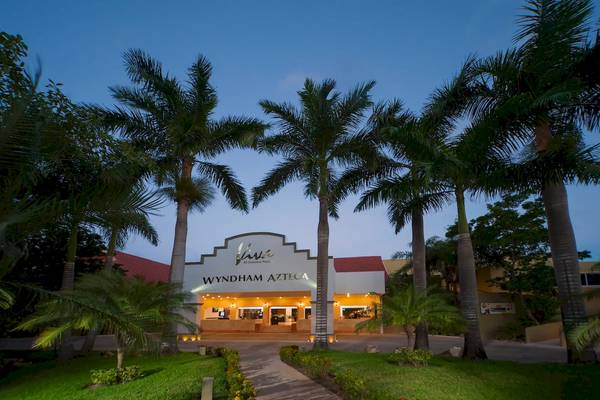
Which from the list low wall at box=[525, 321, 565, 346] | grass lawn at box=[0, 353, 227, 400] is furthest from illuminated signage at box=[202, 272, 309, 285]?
low wall at box=[525, 321, 565, 346]

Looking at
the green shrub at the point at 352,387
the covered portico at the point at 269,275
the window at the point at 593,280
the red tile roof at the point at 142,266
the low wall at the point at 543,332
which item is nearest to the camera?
the green shrub at the point at 352,387

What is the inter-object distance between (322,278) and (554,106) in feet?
30.8

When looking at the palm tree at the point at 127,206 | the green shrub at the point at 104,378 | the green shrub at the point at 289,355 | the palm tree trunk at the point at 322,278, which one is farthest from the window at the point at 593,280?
the palm tree at the point at 127,206

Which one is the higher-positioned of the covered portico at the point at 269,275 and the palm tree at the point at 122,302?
the covered portico at the point at 269,275

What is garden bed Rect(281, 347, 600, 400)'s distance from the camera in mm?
7738

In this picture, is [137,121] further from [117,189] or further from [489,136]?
[489,136]

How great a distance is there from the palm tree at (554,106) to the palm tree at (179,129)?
29.1ft

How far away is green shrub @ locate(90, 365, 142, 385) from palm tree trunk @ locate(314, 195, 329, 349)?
21.3 feet

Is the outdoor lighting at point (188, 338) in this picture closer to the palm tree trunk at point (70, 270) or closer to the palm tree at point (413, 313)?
the palm tree trunk at point (70, 270)

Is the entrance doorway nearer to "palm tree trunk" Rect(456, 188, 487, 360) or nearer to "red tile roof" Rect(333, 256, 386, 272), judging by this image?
"red tile roof" Rect(333, 256, 386, 272)

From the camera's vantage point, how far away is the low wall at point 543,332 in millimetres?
21594

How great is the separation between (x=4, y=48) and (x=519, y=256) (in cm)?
2598

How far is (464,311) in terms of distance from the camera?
1255cm

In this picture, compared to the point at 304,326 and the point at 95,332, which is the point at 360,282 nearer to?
the point at 304,326
